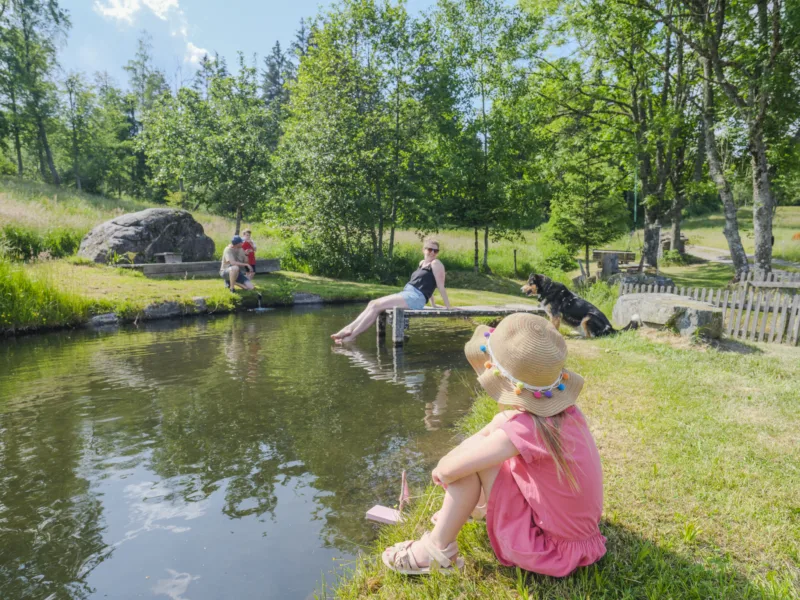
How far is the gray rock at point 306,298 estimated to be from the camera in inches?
613

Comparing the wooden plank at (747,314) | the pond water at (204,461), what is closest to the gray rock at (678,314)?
the wooden plank at (747,314)

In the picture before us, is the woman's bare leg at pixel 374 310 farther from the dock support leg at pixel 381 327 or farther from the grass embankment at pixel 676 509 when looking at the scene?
the grass embankment at pixel 676 509

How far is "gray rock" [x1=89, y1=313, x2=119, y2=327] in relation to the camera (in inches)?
458

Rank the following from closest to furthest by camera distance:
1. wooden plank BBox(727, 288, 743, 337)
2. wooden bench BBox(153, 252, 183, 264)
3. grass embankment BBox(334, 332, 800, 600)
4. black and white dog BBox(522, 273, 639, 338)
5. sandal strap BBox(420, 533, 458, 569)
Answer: grass embankment BBox(334, 332, 800, 600) < sandal strap BBox(420, 533, 458, 569) < black and white dog BBox(522, 273, 639, 338) < wooden plank BBox(727, 288, 743, 337) < wooden bench BBox(153, 252, 183, 264)

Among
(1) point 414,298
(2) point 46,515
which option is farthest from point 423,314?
(2) point 46,515

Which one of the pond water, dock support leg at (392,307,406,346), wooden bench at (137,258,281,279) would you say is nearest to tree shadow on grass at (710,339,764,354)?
the pond water

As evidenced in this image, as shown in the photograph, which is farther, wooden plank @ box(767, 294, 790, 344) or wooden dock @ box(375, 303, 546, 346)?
wooden dock @ box(375, 303, 546, 346)

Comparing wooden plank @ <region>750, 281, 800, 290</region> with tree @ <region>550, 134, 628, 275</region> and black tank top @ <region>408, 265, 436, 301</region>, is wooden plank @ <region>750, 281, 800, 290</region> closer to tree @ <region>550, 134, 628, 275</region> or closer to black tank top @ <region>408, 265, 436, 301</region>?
black tank top @ <region>408, 265, 436, 301</region>

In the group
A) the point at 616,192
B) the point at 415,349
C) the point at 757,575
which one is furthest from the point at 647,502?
the point at 616,192

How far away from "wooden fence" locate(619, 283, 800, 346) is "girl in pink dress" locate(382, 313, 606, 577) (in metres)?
8.29

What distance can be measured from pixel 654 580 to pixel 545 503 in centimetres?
71

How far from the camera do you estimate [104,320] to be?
464 inches

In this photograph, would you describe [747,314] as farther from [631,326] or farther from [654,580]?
[654,580]

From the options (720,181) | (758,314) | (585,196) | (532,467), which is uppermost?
(585,196)
